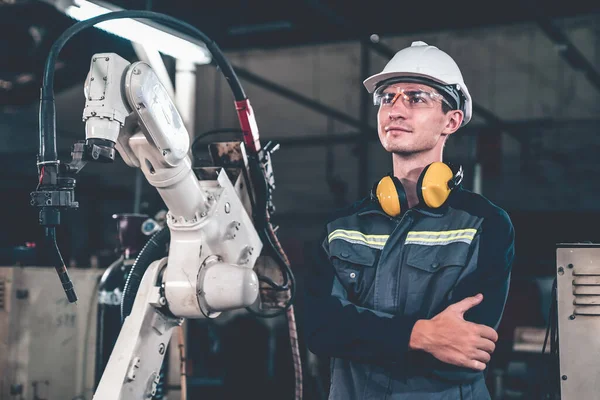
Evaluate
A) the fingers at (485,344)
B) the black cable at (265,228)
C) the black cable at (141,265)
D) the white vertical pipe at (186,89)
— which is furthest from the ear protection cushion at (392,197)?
the white vertical pipe at (186,89)

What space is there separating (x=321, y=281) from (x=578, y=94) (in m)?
7.66

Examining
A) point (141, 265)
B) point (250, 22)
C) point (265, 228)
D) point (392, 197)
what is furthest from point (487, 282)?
point (250, 22)

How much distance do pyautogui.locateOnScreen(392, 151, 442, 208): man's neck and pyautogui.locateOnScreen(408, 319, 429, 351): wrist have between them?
0.41 meters

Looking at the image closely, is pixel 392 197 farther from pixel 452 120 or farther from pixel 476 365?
pixel 476 365

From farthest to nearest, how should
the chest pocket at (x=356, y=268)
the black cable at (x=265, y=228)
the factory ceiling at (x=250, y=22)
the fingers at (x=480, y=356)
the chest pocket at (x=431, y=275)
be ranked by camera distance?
the factory ceiling at (x=250, y=22) < the black cable at (x=265, y=228) < the chest pocket at (x=356, y=268) < the chest pocket at (x=431, y=275) < the fingers at (x=480, y=356)

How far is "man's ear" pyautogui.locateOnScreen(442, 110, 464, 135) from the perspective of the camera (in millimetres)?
1917

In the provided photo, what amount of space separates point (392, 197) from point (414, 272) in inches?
8.6

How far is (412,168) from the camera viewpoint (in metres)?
1.90

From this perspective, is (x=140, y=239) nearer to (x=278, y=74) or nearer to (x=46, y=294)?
(x=46, y=294)

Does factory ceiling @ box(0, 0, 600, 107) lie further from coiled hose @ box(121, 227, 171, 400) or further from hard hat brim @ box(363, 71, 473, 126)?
hard hat brim @ box(363, 71, 473, 126)

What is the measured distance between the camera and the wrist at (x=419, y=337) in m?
1.57

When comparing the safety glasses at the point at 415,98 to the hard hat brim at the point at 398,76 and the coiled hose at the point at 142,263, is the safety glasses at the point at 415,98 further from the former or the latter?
the coiled hose at the point at 142,263

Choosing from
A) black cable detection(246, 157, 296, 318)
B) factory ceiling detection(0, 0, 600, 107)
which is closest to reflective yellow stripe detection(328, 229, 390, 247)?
black cable detection(246, 157, 296, 318)

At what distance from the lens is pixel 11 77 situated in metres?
4.66
